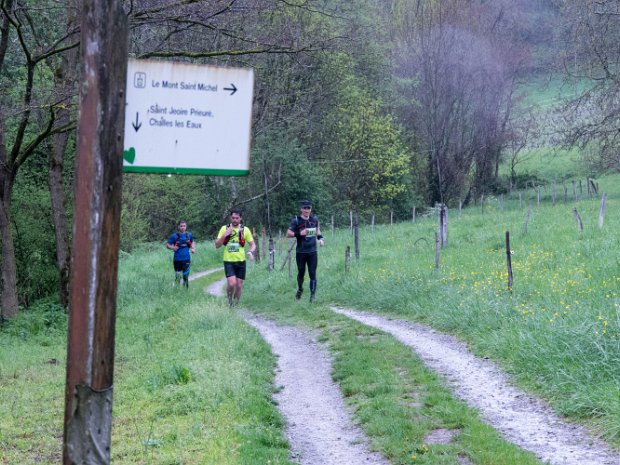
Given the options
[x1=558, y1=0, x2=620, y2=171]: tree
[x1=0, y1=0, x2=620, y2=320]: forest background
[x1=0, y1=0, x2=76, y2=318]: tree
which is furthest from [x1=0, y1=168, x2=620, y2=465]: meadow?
[x1=558, y1=0, x2=620, y2=171]: tree

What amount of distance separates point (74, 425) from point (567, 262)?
40.6 ft

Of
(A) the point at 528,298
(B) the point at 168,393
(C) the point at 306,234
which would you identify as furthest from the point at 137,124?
(C) the point at 306,234

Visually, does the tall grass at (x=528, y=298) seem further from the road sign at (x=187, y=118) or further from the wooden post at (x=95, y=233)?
the wooden post at (x=95, y=233)

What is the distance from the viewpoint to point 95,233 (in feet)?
11.5

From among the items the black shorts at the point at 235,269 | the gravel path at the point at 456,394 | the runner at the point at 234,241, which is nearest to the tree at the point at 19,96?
the runner at the point at 234,241

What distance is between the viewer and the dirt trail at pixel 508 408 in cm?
587

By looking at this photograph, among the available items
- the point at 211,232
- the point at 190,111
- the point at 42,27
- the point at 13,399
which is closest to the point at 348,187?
the point at 211,232

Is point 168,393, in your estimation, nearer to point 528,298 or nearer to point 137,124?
point 137,124

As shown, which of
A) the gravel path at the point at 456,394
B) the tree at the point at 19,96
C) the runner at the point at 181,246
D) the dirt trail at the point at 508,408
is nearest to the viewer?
the dirt trail at the point at 508,408

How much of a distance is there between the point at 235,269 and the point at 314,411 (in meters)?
7.18

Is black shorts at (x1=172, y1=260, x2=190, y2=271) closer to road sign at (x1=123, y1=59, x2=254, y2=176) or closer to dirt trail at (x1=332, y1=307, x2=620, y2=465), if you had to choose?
A: dirt trail at (x1=332, y1=307, x2=620, y2=465)

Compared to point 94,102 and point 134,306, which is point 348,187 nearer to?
point 134,306

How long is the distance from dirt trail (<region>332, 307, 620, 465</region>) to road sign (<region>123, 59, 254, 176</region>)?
11.9 ft

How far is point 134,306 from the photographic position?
15406mm
